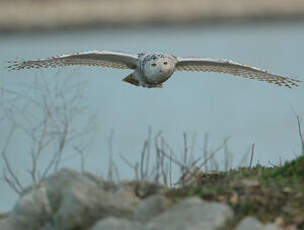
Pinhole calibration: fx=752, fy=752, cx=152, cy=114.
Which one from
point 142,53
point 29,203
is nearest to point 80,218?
point 29,203

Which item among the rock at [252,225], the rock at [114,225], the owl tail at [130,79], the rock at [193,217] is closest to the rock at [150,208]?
the rock at [193,217]

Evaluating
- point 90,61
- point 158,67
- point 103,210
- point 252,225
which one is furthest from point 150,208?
point 90,61

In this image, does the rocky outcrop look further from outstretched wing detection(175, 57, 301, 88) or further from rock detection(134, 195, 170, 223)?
outstretched wing detection(175, 57, 301, 88)

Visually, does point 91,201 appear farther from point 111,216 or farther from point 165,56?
point 165,56

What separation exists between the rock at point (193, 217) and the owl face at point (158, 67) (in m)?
4.56

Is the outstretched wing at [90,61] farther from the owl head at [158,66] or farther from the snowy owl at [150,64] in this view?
the owl head at [158,66]

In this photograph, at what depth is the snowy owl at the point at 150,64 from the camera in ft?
28.4

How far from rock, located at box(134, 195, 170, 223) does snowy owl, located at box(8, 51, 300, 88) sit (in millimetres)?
4293

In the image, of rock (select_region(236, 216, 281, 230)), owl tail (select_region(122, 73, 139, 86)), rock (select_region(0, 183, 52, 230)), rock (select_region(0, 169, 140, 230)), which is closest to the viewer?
rock (select_region(236, 216, 281, 230))

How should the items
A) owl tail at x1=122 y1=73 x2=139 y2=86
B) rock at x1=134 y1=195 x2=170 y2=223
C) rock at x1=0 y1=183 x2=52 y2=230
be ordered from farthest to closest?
1. owl tail at x1=122 y1=73 x2=139 y2=86
2. rock at x1=0 y1=183 x2=52 y2=230
3. rock at x1=134 y1=195 x2=170 y2=223

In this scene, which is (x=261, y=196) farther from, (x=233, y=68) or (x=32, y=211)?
(x=233, y=68)

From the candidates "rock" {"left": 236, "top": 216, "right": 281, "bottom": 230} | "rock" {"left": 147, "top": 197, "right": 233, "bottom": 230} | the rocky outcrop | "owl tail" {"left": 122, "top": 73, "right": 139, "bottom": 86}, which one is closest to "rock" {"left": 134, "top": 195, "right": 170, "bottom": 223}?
the rocky outcrop

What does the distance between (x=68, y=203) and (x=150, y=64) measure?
4721mm

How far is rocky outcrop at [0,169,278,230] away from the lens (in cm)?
397
